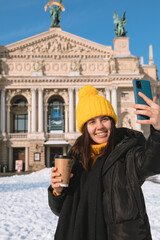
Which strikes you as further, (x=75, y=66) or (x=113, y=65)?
(x=75, y=66)

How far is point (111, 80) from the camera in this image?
1533 inches

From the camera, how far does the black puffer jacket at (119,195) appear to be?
215 centimetres

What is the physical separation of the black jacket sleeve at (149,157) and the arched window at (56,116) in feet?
117

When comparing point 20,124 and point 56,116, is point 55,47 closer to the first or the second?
point 56,116

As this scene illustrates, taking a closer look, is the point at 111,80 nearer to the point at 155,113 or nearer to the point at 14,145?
the point at 14,145

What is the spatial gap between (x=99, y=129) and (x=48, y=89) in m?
37.2

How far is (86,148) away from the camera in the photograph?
2684 mm

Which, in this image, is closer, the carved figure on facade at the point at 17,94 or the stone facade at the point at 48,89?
the stone facade at the point at 48,89

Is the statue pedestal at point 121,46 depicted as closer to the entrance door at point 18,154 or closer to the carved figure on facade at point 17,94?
the carved figure on facade at point 17,94

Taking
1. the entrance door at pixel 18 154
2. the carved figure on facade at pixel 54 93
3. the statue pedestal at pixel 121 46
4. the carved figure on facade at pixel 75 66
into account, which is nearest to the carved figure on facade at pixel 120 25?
the statue pedestal at pixel 121 46

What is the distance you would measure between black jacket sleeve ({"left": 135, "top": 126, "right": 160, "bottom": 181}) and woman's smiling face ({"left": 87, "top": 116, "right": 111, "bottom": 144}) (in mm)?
497

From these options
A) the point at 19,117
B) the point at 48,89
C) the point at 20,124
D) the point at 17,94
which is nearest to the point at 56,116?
the point at 48,89

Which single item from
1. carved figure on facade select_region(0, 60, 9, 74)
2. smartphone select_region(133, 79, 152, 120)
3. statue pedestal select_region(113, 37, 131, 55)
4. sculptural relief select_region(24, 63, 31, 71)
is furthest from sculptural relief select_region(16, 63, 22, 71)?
smartphone select_region(133, 79, 152, 120)

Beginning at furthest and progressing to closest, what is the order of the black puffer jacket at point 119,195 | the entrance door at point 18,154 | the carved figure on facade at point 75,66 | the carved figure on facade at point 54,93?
the carved figure on facade at point 54,93 < the carved figure on facade at point 75,66 < the entrance door at point 18,154 < the black puffer jacket at point 119,195
